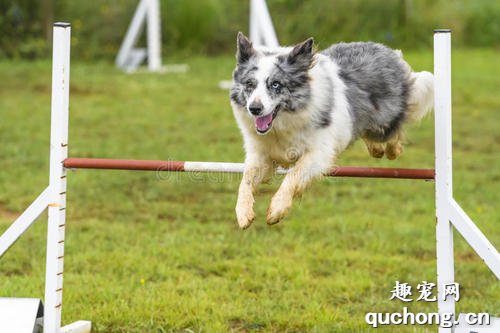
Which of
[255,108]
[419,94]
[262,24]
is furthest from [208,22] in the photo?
[255,108]

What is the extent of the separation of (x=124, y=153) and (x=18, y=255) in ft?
10.5

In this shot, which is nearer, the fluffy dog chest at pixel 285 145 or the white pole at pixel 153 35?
the fluffy dog chest at pixel 285 145

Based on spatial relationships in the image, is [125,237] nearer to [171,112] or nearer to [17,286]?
[17,286]

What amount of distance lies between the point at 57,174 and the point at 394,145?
1828 millimetres

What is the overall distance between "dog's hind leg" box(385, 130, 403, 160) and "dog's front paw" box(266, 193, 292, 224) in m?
1.07

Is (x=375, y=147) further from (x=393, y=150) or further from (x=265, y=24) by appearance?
(x=265, y=24)

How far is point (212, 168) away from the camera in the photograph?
4645 mm

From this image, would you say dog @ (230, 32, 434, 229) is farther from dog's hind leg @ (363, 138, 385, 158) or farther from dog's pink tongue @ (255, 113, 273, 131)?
dog's hind leg @ (363, 138, 385, 158)

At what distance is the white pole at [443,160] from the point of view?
175 inches

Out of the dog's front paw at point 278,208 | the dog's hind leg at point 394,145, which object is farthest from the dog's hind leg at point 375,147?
the dog's front paw at point 278,208


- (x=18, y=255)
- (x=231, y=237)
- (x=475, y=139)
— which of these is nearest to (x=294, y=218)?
(x=231, y=237)

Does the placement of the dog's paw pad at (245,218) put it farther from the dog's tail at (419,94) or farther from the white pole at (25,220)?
the dog's tail at (419,94)

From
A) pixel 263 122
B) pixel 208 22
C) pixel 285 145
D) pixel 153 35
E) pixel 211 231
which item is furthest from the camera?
pixel 208 22

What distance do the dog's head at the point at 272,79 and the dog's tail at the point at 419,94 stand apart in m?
0.90
